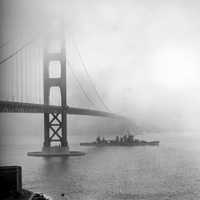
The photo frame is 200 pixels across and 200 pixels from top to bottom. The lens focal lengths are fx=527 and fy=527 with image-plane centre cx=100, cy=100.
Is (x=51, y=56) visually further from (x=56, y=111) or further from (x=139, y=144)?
(x=139, y=144)

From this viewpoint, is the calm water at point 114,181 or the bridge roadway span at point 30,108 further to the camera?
the bridge roadway span at point 30,108

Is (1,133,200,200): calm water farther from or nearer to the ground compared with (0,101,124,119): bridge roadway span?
nearer to the ground

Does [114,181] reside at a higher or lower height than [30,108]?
lower

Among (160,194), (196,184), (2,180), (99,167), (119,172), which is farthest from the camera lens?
(99,167)

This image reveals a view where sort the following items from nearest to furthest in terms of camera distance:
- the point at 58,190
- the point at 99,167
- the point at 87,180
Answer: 1. the point at 58,190
2. the point at 87,180
3. the point at 99,167

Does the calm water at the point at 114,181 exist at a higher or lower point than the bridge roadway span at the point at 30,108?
lower

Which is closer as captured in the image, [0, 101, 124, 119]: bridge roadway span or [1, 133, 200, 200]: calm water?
[1, 133, 200, 200]: calm water

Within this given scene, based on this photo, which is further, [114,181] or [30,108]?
[30,108]

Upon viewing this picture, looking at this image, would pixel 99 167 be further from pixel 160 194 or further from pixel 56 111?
pixel 160 194

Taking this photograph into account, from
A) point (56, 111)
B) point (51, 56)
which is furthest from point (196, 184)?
point (51, 56)

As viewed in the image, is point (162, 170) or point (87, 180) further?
point (162, 170)

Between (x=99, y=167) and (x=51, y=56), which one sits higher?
(x=51, y=56)
